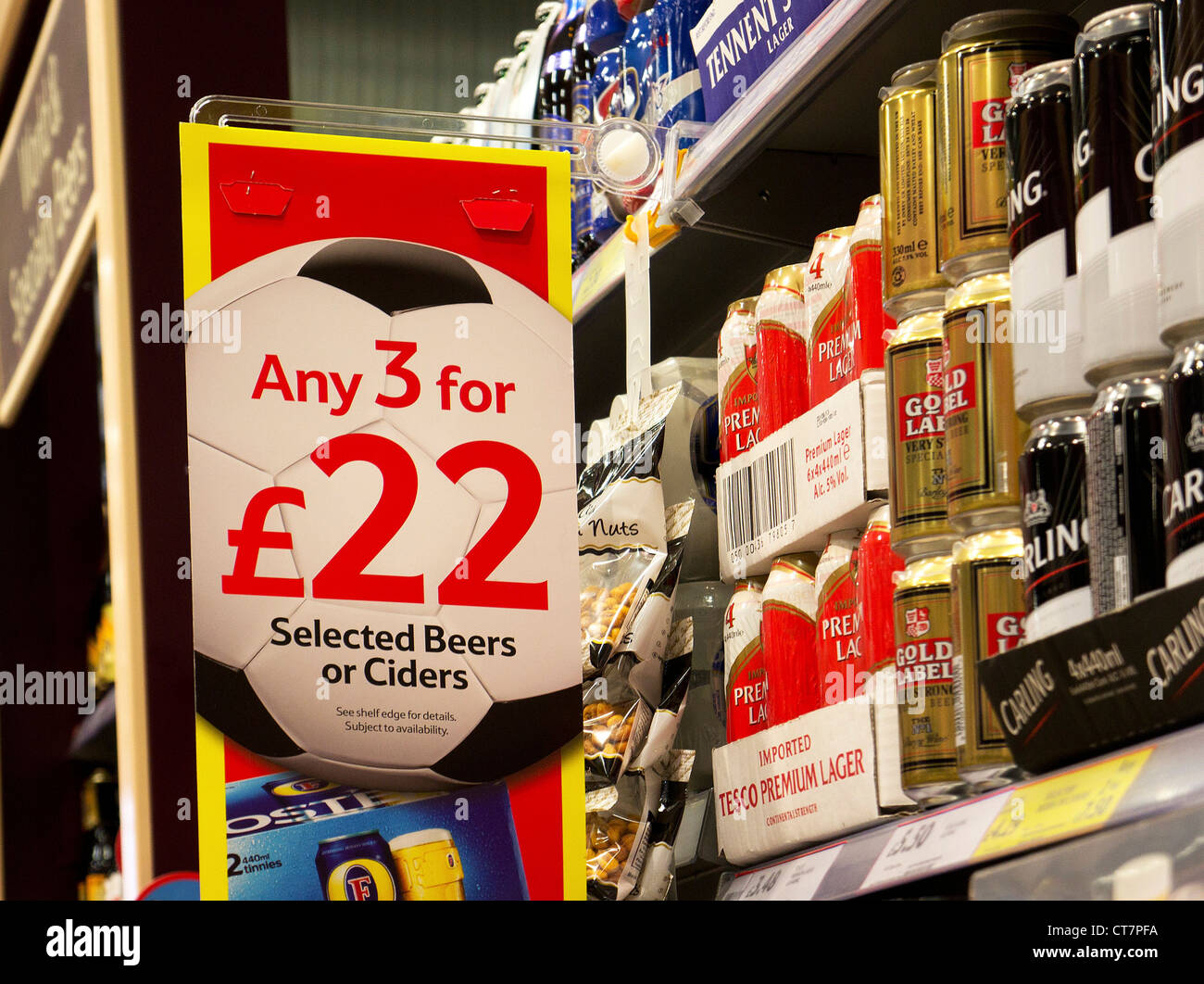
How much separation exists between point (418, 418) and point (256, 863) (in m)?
0.42

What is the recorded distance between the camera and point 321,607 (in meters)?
1.42

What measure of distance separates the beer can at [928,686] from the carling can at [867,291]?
0.84 feet

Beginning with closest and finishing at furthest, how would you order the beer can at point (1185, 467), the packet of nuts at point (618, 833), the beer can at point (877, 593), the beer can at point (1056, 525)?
the beer can at point (1185, 467), the beer can at point (1056, 525), the beer can at point (877, 593), the packet of nuts at point (618, 833)

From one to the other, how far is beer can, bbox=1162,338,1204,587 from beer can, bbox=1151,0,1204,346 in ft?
0.07

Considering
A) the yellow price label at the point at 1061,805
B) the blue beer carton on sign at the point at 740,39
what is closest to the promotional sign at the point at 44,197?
the blue beer carton on sign at the point at 740,39

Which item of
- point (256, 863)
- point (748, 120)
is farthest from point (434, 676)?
point (748, 120)

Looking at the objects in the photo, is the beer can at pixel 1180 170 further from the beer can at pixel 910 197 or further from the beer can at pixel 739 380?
the beer can at pixel 739 380

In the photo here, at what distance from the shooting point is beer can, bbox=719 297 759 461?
5.69 ft

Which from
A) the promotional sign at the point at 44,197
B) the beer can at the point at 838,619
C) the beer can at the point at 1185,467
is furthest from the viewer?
the promotional sign at the point at 44,197

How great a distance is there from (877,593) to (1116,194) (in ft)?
1.56

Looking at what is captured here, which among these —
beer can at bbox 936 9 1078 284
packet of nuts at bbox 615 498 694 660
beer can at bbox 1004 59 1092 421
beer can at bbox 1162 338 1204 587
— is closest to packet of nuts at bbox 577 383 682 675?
packet of nuts at bbox 615 498 694 660

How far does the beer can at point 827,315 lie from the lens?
149 cm

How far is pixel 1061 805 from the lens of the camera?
935 millimetres
